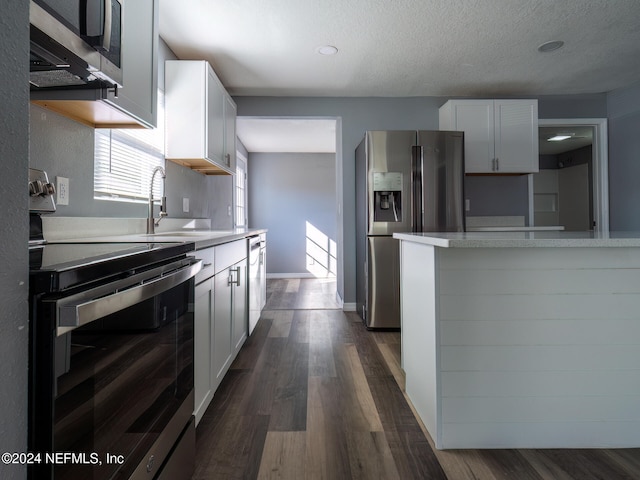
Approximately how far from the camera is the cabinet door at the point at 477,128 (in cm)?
376

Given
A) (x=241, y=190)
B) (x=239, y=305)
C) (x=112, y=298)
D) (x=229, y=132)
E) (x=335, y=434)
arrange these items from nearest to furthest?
(x=112, y=298)
(x=335, y=434)
(x=239, y=305)
(x=229, y=132)
(x=241, y=190)

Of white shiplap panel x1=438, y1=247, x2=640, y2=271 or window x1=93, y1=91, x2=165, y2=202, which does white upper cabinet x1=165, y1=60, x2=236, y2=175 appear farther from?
white shiplap panel x1=438, y1=247, x2=640, y2=271

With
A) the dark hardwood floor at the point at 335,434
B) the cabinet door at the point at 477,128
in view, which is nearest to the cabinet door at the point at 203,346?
the dark hardwood floor at the point at 335,434

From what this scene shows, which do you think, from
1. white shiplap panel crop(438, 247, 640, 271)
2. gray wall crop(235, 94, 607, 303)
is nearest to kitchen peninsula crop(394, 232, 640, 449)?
white shiplap panel crop(438, 247, 640, 271)

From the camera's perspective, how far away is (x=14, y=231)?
0.55m

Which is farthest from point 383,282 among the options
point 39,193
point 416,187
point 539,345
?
point 39,193

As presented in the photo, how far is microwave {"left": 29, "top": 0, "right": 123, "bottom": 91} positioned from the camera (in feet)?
3.33

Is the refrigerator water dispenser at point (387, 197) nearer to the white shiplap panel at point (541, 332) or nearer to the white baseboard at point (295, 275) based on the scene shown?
the white shiplap panel at point (541, 332)

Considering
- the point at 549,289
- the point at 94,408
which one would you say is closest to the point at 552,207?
the point at 549,289

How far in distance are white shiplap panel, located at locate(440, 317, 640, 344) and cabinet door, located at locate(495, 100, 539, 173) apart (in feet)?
8.54

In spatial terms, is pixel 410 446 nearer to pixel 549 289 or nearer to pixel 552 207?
pixel 549 289

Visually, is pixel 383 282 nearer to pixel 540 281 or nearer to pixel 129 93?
pixel 540 281

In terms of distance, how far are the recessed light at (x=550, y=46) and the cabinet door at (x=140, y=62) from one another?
2906mm

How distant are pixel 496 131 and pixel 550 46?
910 millimetres
